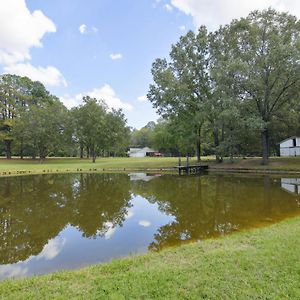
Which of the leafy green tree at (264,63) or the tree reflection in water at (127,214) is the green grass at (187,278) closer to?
the tree reflection in water at (127,214)

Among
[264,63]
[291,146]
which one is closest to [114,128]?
[264,63]

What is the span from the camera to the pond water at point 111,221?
19.9ft

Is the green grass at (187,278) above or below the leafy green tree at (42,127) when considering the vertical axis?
below

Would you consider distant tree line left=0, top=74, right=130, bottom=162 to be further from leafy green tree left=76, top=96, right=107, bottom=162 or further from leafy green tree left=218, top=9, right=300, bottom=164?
leafy green tree left=218, top=9, right=300, bottom=164

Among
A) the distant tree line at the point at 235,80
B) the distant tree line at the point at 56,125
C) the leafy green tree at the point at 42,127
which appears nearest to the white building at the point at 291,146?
the distant tree line at the point at 235,80

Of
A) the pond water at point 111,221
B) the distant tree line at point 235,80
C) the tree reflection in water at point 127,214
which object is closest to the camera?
the pond water at point 111,221

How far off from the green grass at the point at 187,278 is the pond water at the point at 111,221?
1160 millimetres

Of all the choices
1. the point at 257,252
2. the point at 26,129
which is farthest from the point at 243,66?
the point at 26,129

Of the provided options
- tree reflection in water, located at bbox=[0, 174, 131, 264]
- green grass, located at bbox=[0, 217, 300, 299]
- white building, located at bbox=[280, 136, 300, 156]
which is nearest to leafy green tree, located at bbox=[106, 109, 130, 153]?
white building, located at bbox=[280, 136, 300, 156]

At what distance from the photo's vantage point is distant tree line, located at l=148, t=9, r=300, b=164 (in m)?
25.5

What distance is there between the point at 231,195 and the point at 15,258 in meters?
10.6

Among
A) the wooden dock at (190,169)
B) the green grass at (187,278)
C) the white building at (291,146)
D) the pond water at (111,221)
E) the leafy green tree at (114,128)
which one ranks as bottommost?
the pond water at (111,221)

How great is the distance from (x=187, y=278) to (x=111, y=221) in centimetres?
552

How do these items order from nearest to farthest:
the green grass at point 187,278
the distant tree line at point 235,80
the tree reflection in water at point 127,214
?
the green grass at point 187,278, the tree reflection in water at point 127,214, the distant tree line at point 235,80
